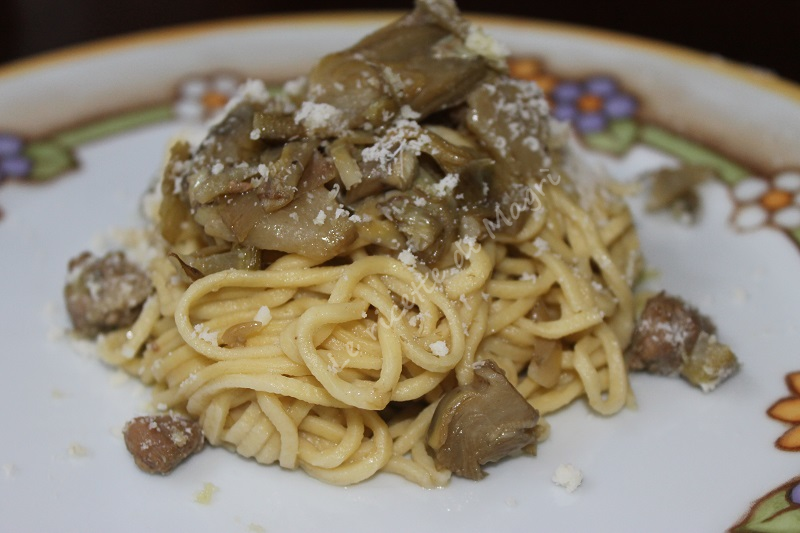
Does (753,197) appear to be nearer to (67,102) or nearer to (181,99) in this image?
(181,99)

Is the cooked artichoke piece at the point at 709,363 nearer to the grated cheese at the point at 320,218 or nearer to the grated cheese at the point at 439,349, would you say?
the grated cheese at the point at 439,349

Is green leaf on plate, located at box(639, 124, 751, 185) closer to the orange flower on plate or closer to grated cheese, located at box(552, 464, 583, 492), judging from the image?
the orange flower on plate

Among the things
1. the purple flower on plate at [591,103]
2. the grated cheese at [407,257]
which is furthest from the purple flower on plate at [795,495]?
the purple flower on plate at [591,103]

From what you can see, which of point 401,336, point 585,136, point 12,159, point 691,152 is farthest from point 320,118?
point 691,152

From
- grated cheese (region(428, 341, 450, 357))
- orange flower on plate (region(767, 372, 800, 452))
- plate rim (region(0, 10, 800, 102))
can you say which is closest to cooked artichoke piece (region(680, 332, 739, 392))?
orange flower on plate (region(767, 372, 800, 452))

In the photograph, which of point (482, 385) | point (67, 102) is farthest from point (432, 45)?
point (67, 102)
